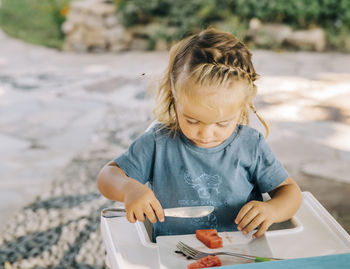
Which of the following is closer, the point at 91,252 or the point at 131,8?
the point at 91,252

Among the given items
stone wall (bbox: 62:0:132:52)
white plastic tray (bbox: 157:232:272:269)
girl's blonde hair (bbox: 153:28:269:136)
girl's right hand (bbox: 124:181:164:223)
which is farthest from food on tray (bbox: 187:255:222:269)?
stone wall (bbox: 62:0:132:52)

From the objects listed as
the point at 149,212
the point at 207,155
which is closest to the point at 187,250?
the point at 149,212

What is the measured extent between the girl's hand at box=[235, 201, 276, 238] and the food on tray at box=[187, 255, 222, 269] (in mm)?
145

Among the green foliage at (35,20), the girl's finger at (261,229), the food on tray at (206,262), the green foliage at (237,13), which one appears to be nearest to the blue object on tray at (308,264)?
the food on tray at (206,262)

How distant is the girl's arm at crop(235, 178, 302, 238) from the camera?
1032 mm

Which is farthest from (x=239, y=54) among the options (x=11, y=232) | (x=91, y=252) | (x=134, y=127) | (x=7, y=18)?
(x=7, y=18)

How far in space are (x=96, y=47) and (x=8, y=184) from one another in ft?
11.5

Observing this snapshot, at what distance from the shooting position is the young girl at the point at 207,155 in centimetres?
106

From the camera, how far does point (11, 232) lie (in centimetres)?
212

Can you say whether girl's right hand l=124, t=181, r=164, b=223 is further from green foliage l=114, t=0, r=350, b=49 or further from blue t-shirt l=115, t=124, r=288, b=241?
green foliage l=114, t=0, r=350, b=49

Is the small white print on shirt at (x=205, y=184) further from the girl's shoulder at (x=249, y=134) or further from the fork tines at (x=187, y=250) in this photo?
the fork tines at (x=187, y=250)

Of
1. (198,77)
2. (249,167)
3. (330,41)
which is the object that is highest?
(198,77)

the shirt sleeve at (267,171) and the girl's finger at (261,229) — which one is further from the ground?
the shirt sleeve at (267,171)

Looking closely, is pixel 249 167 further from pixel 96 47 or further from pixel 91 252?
pixel 96 47
